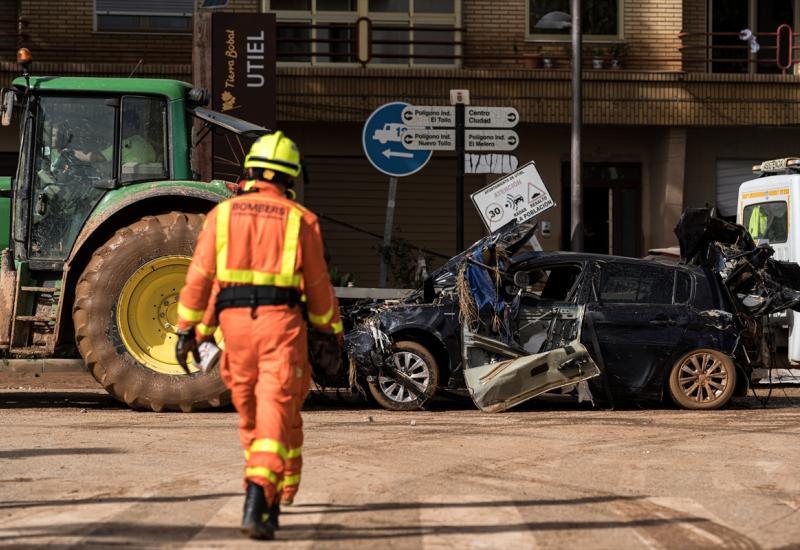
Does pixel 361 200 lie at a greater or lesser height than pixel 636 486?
greater

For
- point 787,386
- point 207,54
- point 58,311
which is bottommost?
point 787,386

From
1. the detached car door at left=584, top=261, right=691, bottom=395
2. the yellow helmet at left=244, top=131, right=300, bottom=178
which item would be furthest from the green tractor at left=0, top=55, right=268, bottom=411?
the yellow helmet at left=244, top=131, right=300, bottom=178

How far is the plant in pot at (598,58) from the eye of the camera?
24.5m

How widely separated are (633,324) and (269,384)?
22.1 ft

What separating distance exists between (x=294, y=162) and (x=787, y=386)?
1080 centimetres

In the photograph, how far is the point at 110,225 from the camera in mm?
12562

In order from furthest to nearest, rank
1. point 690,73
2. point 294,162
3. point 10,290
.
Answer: point 690,73 < point 10,290 < point 294,162

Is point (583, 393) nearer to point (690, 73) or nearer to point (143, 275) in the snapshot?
point (143, 275)

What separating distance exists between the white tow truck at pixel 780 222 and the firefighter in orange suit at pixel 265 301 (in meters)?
9.42

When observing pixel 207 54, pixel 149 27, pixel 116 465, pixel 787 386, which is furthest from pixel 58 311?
pixel 149 27

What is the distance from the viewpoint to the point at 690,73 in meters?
24.1

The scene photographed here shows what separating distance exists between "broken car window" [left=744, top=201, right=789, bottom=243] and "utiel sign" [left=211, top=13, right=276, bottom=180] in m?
6.03

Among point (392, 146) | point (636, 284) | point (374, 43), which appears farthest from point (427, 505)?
point (374, 43)

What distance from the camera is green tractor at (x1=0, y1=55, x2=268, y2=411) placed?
12.3 meters
